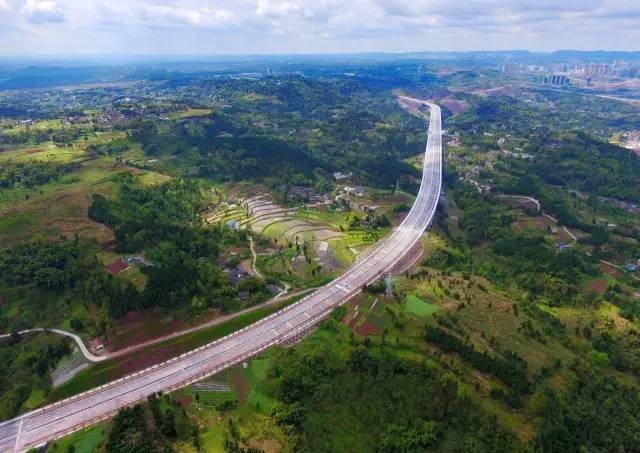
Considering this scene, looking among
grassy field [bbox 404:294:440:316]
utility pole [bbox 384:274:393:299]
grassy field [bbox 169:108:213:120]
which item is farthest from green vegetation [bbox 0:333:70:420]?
grassy field [bbox 169:108:213:120]

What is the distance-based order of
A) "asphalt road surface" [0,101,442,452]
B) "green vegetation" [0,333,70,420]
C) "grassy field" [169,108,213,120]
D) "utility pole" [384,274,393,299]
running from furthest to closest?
"grassy field" [169,108,213,120] → "utility pole" [384,274,393,299] → "green vegetation" [0,333,70,420] → "asphalt road surface" [0,101,442,452]

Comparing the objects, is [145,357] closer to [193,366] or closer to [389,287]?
[193,366]

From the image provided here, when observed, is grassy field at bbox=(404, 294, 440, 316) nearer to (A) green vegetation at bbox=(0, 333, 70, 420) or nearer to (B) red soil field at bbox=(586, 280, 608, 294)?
(B) red soil field at bbox=(586, 280, 608, 294)

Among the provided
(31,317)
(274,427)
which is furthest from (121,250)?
(274,427)

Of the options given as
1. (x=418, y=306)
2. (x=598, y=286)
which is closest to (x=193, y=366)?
(x=418, y=306)

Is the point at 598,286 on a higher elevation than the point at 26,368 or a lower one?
lower

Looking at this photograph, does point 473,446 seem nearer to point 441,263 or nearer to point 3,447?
point 441,263

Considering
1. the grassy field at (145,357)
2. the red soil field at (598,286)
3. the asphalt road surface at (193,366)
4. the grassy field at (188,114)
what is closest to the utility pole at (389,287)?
the asphalt road surface at (193,366)

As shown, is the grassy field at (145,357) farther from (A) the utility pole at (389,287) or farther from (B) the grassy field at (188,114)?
(B) the grassy field at (188,114)

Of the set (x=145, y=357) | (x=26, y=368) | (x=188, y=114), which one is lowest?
(x=26, y=368)
